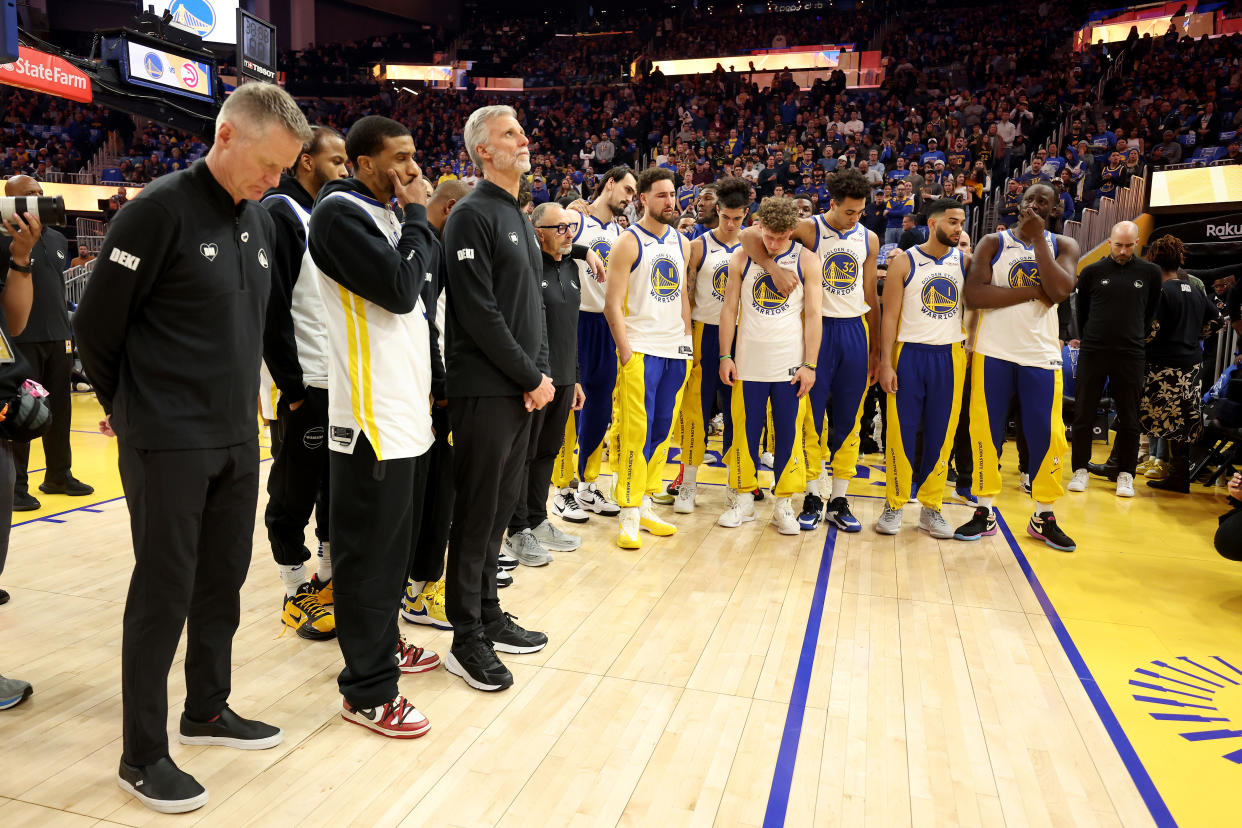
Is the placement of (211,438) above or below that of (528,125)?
below

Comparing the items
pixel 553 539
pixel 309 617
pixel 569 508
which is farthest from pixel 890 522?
pixel 309 617

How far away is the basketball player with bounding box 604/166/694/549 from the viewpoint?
4605mm

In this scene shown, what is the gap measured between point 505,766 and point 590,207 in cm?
416

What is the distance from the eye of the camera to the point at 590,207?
5.77 metres

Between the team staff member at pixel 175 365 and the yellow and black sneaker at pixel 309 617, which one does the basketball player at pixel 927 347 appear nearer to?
the yellow and black sneaker at pixel 309 617

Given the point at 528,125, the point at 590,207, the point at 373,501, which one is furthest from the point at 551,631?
the point at 528,125

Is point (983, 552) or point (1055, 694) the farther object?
point (983, 552)

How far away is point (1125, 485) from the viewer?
618 centimetres

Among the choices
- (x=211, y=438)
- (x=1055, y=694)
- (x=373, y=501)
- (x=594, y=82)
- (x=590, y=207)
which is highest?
(x=594, y=82)

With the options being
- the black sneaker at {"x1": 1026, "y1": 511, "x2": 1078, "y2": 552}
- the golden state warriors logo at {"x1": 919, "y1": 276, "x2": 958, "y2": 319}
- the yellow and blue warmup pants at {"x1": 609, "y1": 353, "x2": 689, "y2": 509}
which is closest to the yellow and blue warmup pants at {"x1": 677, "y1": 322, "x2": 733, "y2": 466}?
the yellow and blue warmup pants at {"x1": 609, "y1": 353, "x2": 689, "y2": 509}

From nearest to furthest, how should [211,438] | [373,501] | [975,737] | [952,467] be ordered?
1. [211,438]
2. [373,501]
3. [975,737]
4. [952,467]

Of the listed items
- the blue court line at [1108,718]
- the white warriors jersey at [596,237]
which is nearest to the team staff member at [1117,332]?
the blue court line at [1108,718]

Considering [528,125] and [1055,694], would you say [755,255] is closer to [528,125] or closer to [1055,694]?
[1055,694]

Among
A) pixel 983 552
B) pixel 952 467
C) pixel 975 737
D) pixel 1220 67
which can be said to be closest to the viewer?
pixel 975 737
